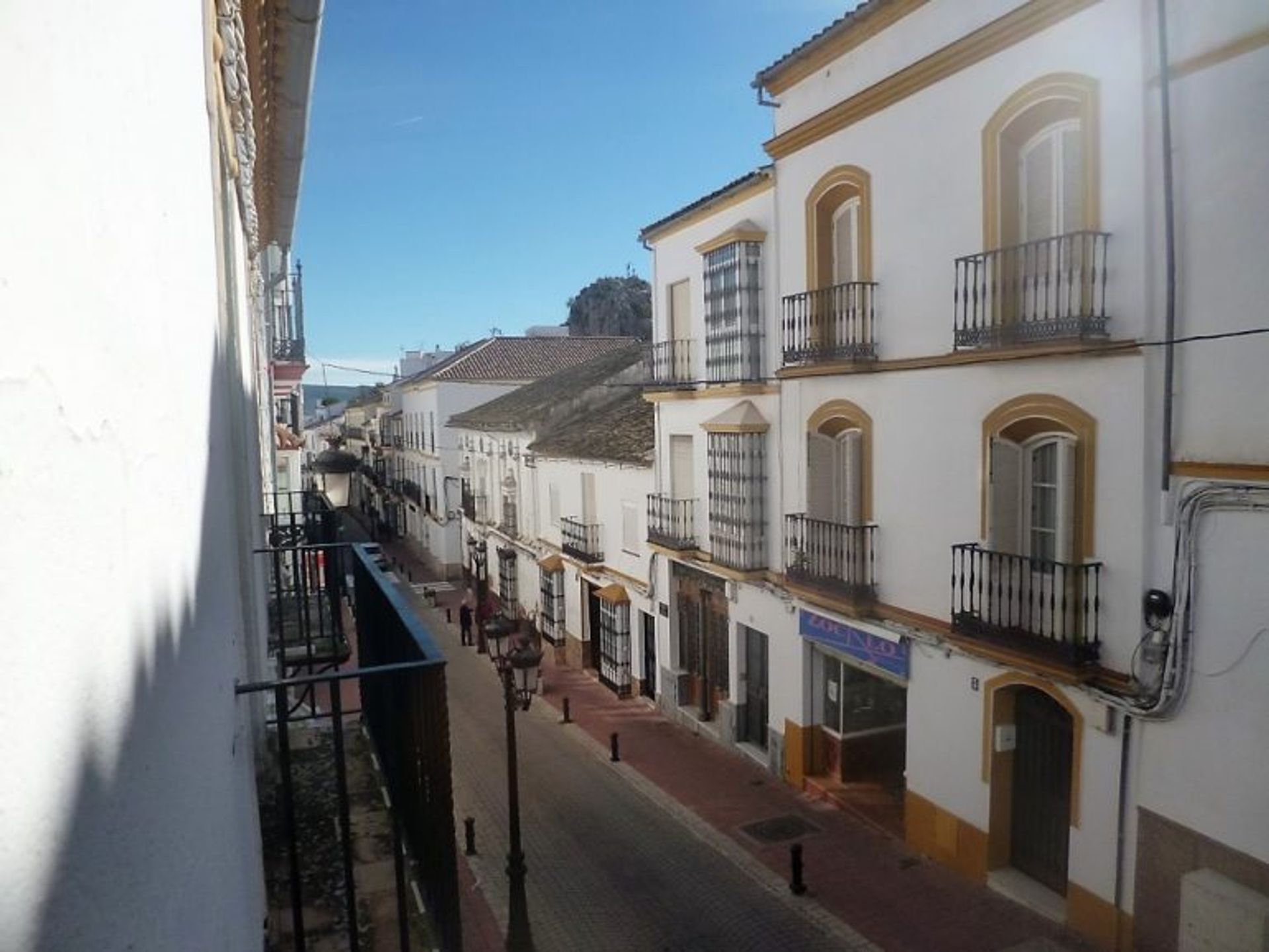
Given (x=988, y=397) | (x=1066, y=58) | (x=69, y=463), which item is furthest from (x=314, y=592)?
(x=1066, y=58)

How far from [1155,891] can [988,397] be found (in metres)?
5.16

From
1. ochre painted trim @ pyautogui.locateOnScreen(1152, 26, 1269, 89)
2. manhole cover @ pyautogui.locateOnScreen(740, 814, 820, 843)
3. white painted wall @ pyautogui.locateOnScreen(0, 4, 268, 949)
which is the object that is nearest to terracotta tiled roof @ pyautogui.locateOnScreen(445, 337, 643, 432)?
manhole cover @ pyautogui.locateOnScreen(740, 814, 820, 843)

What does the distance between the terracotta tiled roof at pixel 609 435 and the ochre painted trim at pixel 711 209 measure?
12.9ft

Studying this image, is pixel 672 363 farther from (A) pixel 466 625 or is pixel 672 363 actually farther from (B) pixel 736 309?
(A) pixel 466 625

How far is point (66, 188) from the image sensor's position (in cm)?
107

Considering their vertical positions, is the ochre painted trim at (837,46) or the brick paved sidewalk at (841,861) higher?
the ochre painted trim at (837,46)

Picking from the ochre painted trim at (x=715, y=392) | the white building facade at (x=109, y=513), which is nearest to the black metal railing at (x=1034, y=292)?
the ochre painted trim at (x=715, y=392)

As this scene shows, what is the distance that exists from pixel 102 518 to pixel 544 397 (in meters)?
27.3

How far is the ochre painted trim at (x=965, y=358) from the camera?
28.4 ft

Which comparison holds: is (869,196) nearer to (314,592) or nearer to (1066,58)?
(1066,58)

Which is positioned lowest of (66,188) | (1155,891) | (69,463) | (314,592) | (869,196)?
(1155,891)

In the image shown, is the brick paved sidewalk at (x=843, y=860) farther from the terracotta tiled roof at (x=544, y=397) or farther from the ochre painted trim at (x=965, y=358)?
the terracotta tiled roof at (x=544, y=397)

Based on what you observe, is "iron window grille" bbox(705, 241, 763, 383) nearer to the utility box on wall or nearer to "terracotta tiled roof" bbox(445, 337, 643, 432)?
the utility box on wall

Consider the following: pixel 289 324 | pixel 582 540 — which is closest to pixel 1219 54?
pixel 582 540
